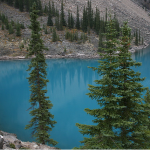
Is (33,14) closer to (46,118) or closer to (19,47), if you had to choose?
(46,118)

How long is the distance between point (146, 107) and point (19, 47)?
58787mm

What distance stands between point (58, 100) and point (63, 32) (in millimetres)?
52647

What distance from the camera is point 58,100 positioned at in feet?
80.6

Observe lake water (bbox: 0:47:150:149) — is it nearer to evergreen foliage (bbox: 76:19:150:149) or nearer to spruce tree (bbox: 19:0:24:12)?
evergreen foliage (bbox: 76:19:150:149)

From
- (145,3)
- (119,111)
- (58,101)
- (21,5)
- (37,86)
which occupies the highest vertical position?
(145,3)

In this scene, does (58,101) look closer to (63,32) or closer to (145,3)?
(63,32)

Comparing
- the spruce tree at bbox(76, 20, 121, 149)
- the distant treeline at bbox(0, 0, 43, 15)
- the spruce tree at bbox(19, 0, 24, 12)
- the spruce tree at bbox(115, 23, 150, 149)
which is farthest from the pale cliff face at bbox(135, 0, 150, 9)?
the spruce tree at bbox(76, 20, 121, 149)

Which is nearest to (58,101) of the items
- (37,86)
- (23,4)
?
(37,86)

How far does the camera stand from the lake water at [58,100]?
15555 millimetres

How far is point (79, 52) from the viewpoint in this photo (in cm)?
6194

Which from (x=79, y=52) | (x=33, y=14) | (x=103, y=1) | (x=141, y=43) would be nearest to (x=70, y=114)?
(x=33, y=14)

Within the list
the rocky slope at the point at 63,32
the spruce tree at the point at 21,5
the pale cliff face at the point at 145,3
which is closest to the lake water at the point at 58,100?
the rocky slope at the point at 63,32

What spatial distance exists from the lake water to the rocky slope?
1549 cm

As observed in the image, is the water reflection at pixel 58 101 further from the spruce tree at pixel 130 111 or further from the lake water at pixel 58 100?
the spruce tree at pixel 130 111
